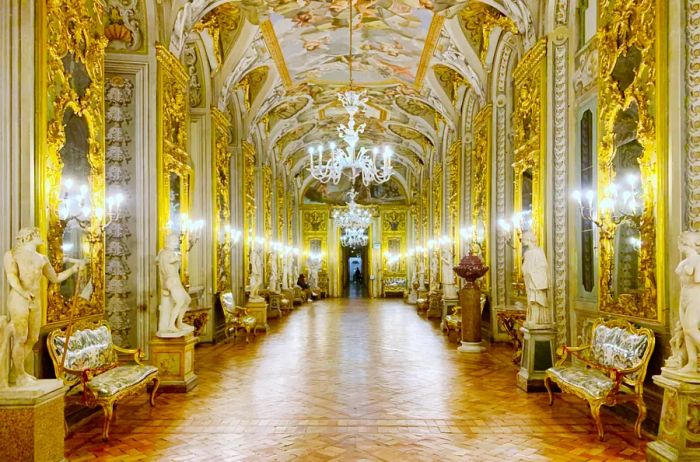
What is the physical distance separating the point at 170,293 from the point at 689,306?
231 inches

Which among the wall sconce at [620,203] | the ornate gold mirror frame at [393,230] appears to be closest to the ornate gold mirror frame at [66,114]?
the wall sconce at [620,203]

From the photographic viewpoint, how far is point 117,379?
5980 millimetres

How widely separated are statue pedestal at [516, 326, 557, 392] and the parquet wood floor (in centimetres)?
22

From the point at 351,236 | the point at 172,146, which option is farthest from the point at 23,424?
the point at 351,236

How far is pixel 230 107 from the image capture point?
49.9 feet

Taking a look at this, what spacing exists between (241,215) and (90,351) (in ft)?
31.6

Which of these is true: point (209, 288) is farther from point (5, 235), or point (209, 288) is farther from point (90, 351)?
point (5, 235)

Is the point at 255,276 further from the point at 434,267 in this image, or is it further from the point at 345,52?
the point at 434,267

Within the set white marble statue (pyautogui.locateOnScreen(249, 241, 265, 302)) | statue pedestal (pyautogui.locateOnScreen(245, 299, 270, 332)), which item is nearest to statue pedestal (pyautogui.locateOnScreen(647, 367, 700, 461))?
statue pedestal (pyautogui.locateOnScreen(245, 299, 270, 332))

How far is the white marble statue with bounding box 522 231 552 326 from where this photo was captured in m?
7.53

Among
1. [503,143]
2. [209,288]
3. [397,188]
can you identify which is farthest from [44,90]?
[397,188]

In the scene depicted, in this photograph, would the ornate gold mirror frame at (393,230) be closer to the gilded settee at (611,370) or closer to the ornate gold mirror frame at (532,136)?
the ornate gold mirror frame at (532,136)

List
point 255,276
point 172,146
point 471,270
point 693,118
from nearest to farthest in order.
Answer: point 693,118, point 172,146, point 471,270, point 255,276

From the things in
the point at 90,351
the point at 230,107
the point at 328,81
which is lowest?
the point at 90,351
